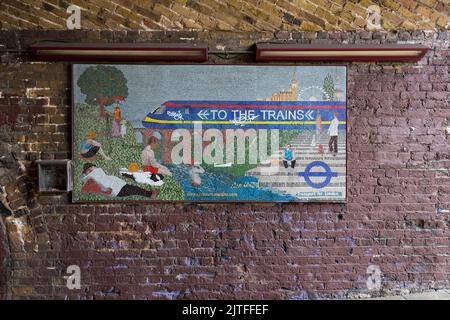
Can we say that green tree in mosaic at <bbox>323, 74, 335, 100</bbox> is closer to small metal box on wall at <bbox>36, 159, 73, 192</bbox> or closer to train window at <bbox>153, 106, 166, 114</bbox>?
train window at <bbox>153, 106, 166, 114</bbox>

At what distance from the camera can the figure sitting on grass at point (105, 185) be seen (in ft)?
14.7

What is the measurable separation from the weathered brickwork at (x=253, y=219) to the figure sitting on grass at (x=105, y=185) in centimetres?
16

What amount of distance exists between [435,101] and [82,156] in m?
4.03

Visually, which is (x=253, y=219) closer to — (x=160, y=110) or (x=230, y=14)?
(x=160, y=110)

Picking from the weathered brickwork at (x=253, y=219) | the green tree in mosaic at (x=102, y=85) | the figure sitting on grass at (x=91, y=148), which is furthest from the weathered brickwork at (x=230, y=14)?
the figure sitting on grass at (x=91, y=148)

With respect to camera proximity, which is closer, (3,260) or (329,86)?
(3,260)

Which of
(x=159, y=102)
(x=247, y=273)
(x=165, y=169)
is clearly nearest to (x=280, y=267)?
(x=247, y=273)

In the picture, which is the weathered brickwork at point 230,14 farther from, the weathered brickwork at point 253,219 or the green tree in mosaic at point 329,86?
the green tree in mosaic at point 329,86

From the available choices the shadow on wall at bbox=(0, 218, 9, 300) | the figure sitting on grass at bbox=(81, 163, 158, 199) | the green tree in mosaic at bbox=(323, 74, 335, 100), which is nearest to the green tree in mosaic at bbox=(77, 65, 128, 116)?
the figure sitting on grass at bbox=(81, 163, 158, 199)

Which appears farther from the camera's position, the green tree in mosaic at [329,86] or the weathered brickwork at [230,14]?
the green tree in mosaic at [329,86]

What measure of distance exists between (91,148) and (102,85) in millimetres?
704

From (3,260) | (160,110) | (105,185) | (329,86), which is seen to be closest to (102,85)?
(160,110)

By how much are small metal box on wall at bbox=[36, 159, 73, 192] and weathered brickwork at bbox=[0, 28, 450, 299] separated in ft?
0.42

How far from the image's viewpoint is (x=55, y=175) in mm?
4484
